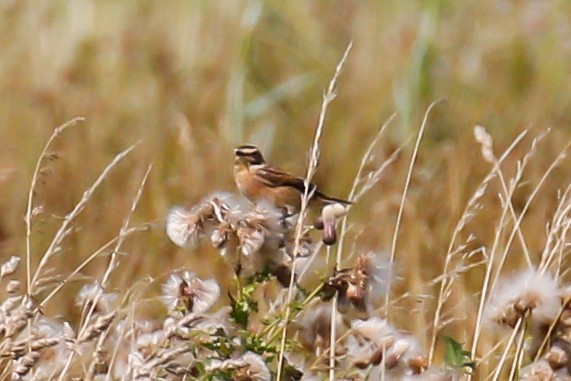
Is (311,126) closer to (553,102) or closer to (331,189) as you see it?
(331,189)

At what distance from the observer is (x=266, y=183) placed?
9.79 feet

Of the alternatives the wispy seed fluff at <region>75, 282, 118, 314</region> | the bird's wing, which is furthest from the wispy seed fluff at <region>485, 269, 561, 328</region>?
the bird's wing

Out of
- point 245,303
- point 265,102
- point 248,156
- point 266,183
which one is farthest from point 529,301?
point 265,102

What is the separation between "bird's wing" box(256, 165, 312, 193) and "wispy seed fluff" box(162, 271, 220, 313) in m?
0.80

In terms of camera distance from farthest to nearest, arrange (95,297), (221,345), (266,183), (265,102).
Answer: (265,102)
(266,183)
(95,297)
(221,345)

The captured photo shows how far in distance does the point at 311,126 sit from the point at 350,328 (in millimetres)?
3245

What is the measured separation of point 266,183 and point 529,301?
3.00 ft

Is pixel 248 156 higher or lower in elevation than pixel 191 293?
lower

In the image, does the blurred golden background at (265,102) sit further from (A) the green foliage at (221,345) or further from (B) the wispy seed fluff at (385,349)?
(A) the green foliage at (221,345)

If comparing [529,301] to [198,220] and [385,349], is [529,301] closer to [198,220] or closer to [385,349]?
[385,349]

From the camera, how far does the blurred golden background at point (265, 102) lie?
15.5 ft

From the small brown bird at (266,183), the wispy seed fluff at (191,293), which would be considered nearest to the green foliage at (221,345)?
the wispy seed fluff at (191,293)

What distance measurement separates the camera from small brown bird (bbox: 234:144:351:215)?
290cm

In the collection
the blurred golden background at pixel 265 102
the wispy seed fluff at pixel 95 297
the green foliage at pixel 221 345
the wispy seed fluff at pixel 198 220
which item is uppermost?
the wispy seed fluff at pixel 198 220
